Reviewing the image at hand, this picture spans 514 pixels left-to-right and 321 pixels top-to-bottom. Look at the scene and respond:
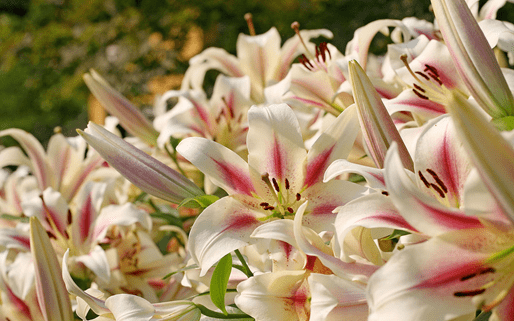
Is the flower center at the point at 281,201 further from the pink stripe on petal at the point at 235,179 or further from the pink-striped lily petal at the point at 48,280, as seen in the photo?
the pink-striped lily petal at the point at 48,280

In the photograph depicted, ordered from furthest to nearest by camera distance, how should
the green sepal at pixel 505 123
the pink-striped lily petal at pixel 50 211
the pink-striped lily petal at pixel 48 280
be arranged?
the pink-striped lily petal at pixel 50 211
the pink-striped lily petal at pixel 48 280
the green sepal at pixel 505 123

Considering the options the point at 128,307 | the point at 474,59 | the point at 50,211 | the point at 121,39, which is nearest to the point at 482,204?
the point at 474,59

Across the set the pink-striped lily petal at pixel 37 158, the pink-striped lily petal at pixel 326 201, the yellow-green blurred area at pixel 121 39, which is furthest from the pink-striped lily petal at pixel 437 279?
the yellow-green blurred area at pixel 121 39

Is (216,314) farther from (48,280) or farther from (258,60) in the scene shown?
(258,60)

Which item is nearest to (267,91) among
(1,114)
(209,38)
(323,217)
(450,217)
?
(323,217)

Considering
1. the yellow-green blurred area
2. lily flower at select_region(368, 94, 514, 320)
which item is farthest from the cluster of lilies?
the yellow-green blurred area

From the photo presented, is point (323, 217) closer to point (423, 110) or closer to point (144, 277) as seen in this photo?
point (423, 110)
